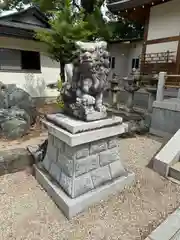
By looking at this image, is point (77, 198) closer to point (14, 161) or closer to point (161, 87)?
point (14, 161)

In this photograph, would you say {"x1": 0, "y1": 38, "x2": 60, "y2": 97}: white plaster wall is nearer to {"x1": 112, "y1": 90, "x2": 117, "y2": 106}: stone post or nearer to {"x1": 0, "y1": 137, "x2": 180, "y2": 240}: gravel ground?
{"x1": 112, "y1": 90, "x2": 117, "y2": 106}: stone post

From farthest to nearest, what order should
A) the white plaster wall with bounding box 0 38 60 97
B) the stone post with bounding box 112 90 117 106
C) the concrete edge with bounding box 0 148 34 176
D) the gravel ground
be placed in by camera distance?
1. the white plaster wall with bounding box 0 38 60 97
2. the stone post with bounding box 112 90 117 106
3. the concrete edge with bounding box 0 148 34 176
4. the gravel ground

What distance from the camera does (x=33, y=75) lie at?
8.41 metres

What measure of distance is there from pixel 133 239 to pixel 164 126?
3.74m

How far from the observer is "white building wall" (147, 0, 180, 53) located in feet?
26.0

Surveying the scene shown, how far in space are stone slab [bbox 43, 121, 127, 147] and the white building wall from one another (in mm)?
Result: 7076

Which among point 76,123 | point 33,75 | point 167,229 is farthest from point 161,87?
point 33,75

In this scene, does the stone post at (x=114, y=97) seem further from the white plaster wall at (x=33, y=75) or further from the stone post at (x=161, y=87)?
the white plaster wall at (x=33, y=75)

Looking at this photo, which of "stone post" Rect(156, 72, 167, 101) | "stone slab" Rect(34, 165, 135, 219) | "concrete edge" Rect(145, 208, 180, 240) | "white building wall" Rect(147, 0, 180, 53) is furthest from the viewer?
"white building wall" Rect(147, 0, 180, 53)

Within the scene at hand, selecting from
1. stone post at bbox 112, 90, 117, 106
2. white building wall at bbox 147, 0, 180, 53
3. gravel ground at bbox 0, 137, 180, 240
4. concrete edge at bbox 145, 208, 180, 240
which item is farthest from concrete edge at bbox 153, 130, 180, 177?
white building wall at bbox 147, 0, 180, 53

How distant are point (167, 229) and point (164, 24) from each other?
8.67m

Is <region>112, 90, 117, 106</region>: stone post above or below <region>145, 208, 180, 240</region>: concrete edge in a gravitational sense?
above

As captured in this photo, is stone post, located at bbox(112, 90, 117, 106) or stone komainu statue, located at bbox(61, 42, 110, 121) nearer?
stone komainu statue, located at bbox(61, 42, 110, 121)

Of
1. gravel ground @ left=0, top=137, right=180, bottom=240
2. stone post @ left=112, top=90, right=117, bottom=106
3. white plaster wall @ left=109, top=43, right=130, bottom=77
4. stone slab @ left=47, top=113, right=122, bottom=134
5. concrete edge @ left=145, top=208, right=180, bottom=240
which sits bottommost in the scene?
gravel ground @ left=0, top=137, right=180, bottom=240
